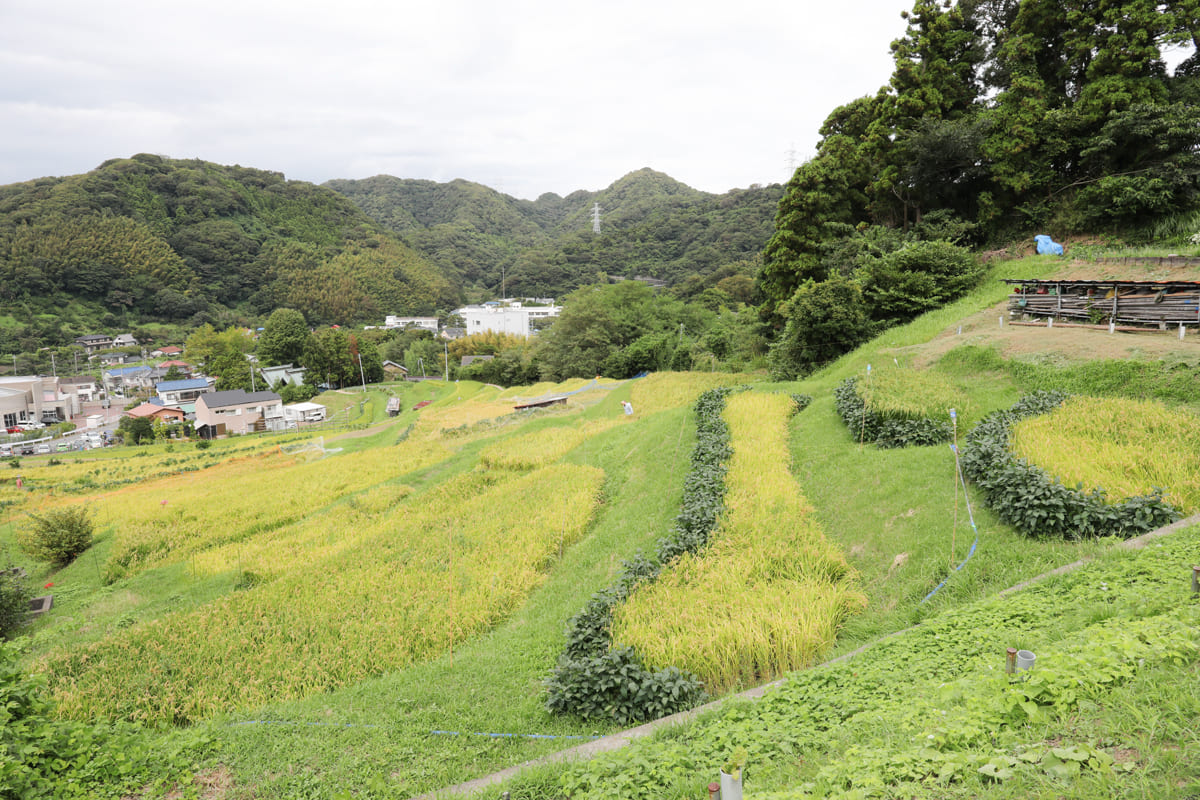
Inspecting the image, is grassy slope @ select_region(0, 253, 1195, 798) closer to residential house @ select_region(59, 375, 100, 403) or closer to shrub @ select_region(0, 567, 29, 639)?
shrub @ select_region(0, 567, 29, 639)

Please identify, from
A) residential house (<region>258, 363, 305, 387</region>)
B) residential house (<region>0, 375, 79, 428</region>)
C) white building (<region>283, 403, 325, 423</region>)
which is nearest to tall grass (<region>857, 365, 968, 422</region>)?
white building (<region>283, 403, 325, 423</region>)

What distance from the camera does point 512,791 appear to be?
358 centimetres

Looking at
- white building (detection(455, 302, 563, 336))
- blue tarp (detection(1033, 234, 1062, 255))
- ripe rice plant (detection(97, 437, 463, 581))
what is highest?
white building (detection(455, 302, 563, 336))

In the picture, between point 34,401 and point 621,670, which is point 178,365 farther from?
point 621,670

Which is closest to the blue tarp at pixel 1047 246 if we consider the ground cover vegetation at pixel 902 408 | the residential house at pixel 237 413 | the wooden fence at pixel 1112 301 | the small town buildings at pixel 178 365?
the wooden fence at pixel 1112 301

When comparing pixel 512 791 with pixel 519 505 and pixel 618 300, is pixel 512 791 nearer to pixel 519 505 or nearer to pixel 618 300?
pixel 519 505

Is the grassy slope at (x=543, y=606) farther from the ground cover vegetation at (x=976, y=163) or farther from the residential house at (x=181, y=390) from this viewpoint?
the residential house at (x=181, y=390)

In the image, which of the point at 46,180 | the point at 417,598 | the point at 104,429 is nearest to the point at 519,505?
the point at 417,598

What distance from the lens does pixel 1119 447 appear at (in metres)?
6.34

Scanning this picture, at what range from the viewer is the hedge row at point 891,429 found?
8758mm

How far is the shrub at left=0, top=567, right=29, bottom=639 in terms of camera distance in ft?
32.6

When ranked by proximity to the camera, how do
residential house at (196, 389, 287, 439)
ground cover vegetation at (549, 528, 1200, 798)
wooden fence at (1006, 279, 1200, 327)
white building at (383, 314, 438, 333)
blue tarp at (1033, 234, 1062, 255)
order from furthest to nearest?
white building at (383, 314, 438, 333), residential house at (196, 389, 287, 439), blue tarp at (1033, 234, 1062, 255), wooden fence at (1006, 279, 1200, 327), ground cover vegetation at (549, 528, 1200, 798)

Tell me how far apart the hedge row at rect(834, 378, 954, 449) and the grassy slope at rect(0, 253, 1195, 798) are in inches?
12.3

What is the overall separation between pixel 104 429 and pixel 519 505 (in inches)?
2002
